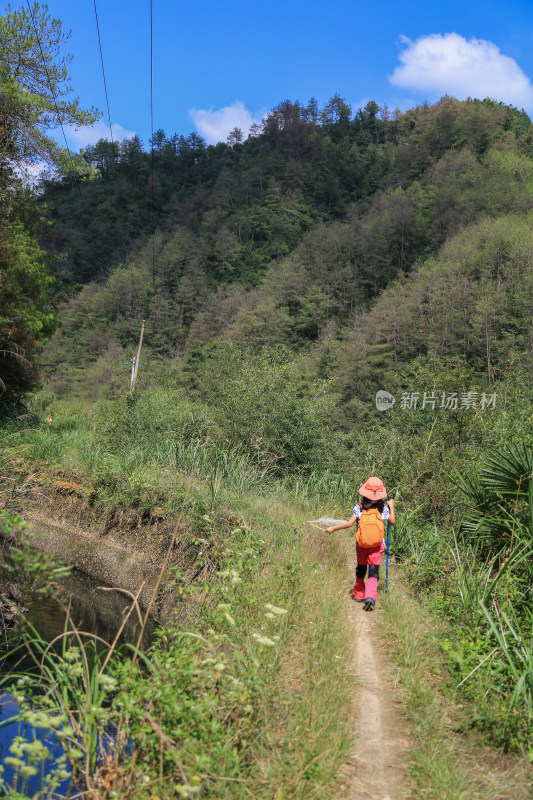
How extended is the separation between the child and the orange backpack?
0.09ft

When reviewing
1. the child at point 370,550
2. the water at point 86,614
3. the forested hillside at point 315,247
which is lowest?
the water at point 86,614

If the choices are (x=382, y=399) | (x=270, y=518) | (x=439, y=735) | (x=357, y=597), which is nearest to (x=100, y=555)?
(x=270, y=518)

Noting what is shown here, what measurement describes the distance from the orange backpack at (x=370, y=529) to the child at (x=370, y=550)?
0.03m

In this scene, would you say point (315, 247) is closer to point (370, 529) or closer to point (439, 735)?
point (370, 529)

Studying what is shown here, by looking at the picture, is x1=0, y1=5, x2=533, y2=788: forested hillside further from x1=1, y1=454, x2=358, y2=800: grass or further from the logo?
the logo

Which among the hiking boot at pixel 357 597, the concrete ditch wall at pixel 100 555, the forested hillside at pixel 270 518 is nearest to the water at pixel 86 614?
the concrete ditch wall at pixel 100 555

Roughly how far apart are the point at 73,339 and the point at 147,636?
82.1 meters

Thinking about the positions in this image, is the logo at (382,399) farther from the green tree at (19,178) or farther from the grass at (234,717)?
the grass at (234,717)

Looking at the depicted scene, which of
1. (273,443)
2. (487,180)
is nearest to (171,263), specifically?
(487,180)

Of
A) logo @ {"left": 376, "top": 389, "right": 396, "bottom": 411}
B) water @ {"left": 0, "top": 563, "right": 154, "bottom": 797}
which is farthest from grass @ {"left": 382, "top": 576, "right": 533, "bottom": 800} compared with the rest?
logo @ {"left": 376, "top": 389, "right": 396, "bottom": 411}

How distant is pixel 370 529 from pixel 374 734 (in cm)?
238

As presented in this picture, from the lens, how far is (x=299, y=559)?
6383mm

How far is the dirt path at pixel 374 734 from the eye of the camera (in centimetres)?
312

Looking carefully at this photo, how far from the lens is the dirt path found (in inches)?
123
